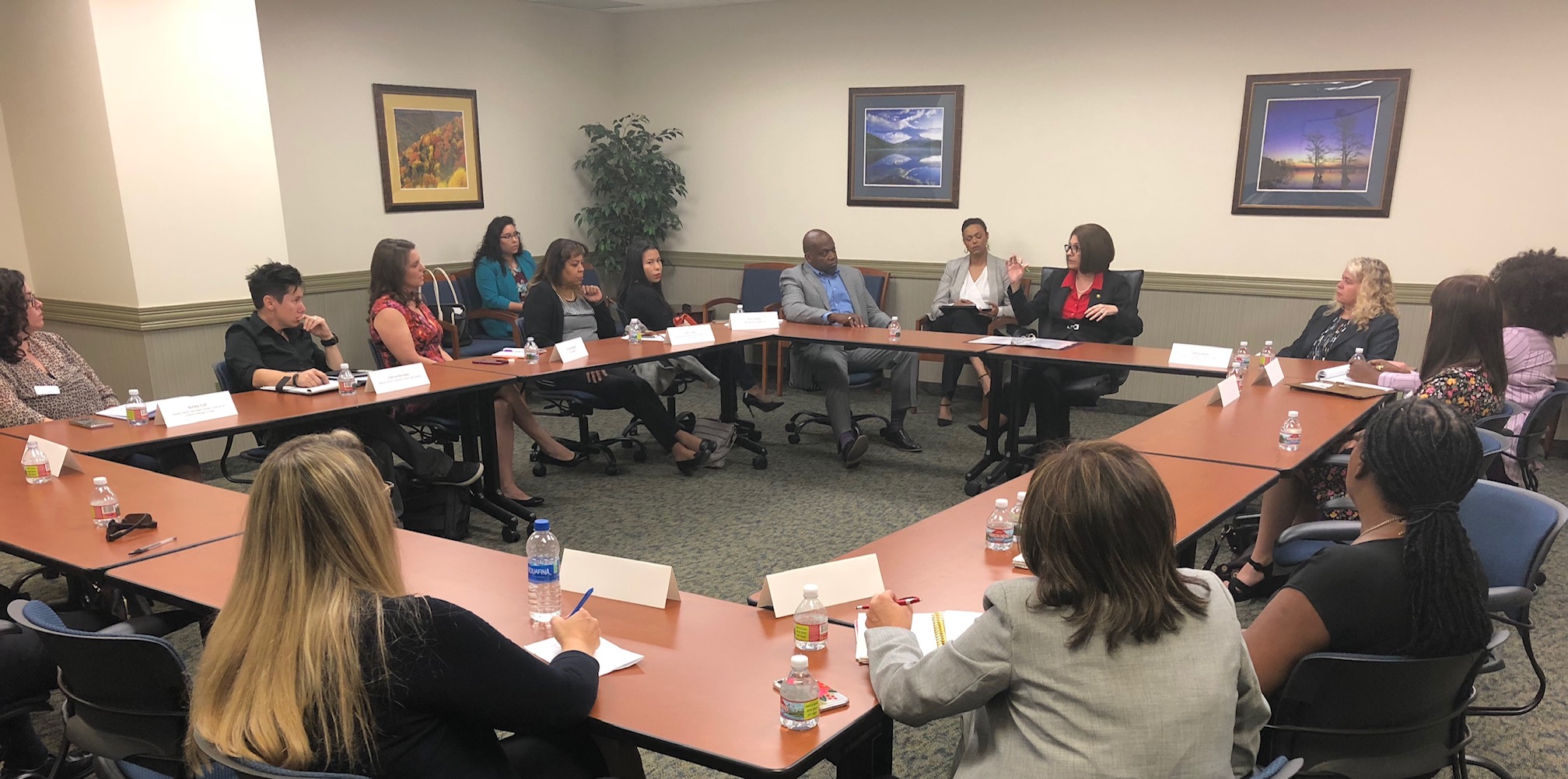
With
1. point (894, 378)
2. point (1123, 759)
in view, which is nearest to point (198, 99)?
point (894, 378)

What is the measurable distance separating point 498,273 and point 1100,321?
12.4 feet

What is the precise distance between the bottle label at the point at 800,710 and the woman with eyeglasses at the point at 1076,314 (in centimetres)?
365

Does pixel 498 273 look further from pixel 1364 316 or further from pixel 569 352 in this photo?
pixel 1364 316

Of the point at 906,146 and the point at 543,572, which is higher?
the point at 906,146

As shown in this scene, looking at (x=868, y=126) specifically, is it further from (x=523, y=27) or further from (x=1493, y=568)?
(x=1493, y=568)

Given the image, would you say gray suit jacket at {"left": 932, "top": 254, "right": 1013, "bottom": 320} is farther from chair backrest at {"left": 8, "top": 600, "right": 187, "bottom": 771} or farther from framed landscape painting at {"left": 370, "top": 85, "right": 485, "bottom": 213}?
chair backrest at {"left": 8, "top": 600, "right": 187, "bottom": 771}

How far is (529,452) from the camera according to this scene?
5.66 meters

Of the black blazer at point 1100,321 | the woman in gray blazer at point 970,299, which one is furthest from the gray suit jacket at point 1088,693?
the woman in gray blazer at point 970,299

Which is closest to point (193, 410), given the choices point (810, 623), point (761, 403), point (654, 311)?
point (654, 311)

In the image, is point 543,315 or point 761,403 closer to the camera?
point 543,315

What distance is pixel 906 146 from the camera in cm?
704

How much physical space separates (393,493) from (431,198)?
332 centimetres

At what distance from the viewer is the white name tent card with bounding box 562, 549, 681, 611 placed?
2.04 m

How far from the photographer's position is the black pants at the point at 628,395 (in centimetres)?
505
